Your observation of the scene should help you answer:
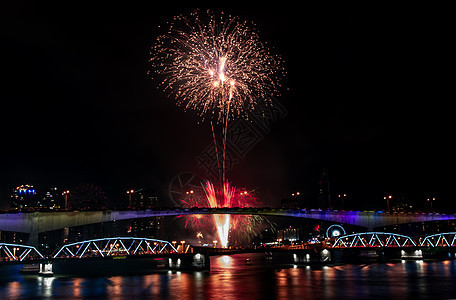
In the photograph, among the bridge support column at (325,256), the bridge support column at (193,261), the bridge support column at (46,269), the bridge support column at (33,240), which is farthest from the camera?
the bridge support column at (325,256)

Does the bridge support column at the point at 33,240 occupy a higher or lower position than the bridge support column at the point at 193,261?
higher

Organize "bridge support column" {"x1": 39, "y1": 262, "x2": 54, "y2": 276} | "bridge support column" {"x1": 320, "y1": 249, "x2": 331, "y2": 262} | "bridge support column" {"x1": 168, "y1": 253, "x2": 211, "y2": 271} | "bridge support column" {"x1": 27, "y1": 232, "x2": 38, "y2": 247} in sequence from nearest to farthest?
"bridge support column" {"x1": 27, "y1": 232, "x2": 38, "y2": 247} < "bridge support column" {"x1": 39, "y1": 262, "x2": 54, "y2": 276} < "bridge support column" {"x1": 168, "y1": 253, "x2": 211, "y2": 271} < "bridge support column" {"x1": 320, "y1": 249, "x2": 331, "y2": 262}

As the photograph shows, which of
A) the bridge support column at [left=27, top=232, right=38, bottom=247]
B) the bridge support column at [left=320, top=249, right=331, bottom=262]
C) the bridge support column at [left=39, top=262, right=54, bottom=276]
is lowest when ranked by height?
the bridge support column at [left=320, top=249, right=331, bottom=262]

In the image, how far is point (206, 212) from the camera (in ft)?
472

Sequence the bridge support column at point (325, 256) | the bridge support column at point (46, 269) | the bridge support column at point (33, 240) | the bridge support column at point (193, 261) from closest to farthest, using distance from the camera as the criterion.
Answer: the bridge support column at point (33, 240)
the bridge support column at point (46, 269)
the bridge support column at point (193, 261)
the bridge support column at point (325, 256)

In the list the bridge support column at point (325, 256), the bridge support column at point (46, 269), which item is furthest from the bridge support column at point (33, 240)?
the bridge support column at point (325, 256)

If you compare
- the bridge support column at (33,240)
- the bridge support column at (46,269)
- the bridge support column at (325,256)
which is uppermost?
the bridge support column at (33,240)

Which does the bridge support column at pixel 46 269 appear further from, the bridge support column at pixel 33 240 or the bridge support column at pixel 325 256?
the bridge support column at pixel 325 256

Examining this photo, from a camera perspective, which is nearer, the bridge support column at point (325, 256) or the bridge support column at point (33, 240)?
the bridge support column at point (33, 240)

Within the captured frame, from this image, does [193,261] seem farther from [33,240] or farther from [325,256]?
[325,256]

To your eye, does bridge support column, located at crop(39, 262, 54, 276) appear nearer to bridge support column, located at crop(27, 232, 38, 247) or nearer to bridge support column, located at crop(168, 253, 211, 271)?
bridge support column, located at crop(27, 232, 38, 247)

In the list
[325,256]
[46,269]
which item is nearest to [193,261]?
[46,269]

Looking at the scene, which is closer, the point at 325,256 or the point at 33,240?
the point at 33,240

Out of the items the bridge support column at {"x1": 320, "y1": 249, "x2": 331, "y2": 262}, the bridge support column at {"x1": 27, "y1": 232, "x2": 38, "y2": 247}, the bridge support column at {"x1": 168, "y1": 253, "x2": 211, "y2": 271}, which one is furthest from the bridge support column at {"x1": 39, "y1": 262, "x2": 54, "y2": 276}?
the bridge support column at {"x1": 320, "y1": 249, "x2": 331, "y2": 262}
